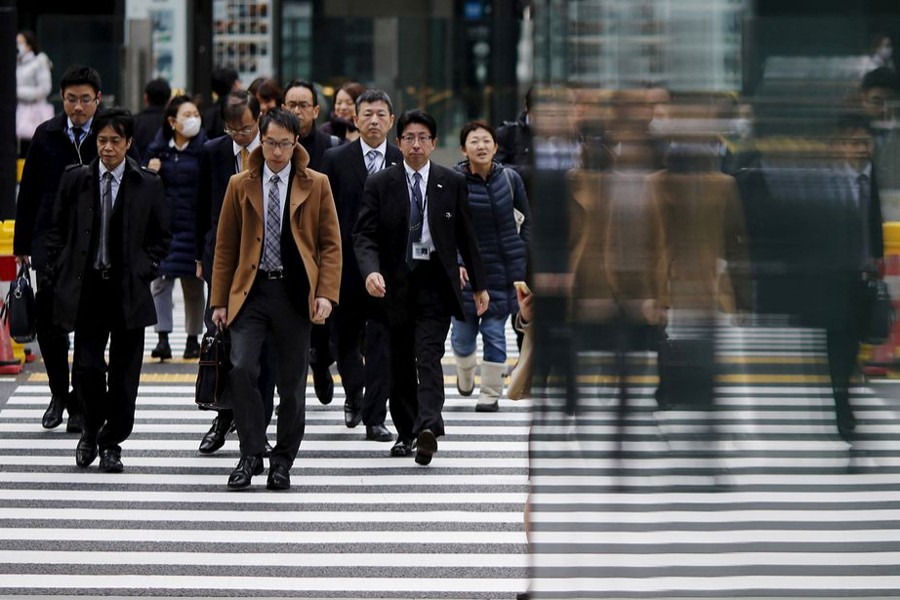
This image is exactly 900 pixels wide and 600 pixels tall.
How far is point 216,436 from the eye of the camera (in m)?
10.6

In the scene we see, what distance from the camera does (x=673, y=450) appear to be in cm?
346

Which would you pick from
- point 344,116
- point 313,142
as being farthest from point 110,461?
point 344,116

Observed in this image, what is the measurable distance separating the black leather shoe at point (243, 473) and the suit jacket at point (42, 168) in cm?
231

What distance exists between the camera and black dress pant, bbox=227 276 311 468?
9.20m

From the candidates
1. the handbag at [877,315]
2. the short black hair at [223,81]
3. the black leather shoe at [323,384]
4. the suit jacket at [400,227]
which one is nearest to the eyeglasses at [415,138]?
the suit jacket at [400,227]

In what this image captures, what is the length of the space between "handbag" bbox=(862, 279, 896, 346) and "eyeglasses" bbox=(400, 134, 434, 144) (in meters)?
7.10

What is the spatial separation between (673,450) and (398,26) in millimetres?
22342

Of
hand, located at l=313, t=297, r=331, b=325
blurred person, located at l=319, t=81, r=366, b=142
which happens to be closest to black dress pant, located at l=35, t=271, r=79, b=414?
hand, located at l=313, t=297, r=331, b=325

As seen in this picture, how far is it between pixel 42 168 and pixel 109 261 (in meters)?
1.51

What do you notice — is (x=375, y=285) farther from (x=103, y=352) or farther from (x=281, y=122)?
(x=103, y=352)

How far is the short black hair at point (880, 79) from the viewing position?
3234 millimetres

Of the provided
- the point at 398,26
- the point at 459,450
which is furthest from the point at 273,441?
the point at 398,26

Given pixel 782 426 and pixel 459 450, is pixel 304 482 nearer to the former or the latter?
pixel 459 450

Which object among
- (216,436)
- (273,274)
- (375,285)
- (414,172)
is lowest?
(216,436)
